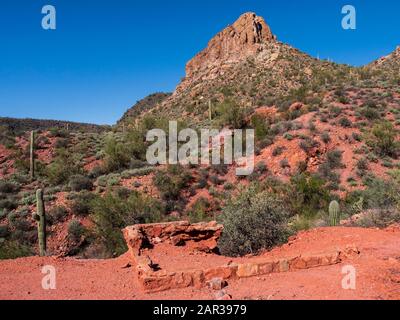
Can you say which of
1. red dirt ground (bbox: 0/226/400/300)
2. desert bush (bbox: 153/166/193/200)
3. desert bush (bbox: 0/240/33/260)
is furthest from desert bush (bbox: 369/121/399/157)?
desert bush (bbox: 0/240/33/260)

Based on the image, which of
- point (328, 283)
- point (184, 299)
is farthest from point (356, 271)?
point (184, 299)

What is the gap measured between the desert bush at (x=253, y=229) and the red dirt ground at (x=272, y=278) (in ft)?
1.61

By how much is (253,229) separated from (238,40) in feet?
169

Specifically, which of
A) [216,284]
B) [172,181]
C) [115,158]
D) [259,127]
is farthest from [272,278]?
[115,158]

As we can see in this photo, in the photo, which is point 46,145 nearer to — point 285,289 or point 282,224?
point 282,224

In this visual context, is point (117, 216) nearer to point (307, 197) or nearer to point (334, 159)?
point (307, 197)

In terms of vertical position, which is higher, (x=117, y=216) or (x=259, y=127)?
(x=259, y=127)

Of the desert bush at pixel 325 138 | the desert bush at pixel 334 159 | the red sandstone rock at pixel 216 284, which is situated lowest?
the red sandstone rock at pixel 216 284

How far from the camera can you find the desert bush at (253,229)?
971 cm

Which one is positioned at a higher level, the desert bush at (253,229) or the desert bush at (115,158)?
the desert bush at (115,158)

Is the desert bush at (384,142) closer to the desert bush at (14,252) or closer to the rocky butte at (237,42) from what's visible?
the desert bush at (14,252)

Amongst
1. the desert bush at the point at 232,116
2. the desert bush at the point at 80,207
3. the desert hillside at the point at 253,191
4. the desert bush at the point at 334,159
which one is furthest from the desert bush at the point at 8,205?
the desert bush at the point at 334,159

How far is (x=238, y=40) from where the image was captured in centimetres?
5734

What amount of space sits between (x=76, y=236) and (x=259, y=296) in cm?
1167
